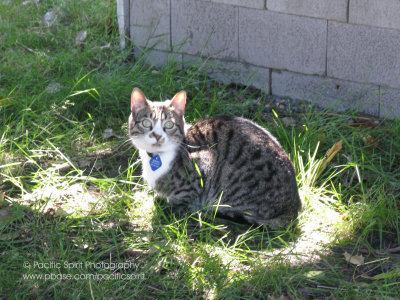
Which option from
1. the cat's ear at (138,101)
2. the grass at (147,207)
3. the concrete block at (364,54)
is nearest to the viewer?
the grass at (147,207)

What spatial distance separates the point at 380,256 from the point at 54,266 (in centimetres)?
185

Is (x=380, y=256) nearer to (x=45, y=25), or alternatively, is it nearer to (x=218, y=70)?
(x=218, y=70)

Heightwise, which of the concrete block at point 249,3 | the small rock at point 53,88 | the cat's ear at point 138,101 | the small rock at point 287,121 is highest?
the concrete block at point 249,3

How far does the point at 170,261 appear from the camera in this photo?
10.4 ft

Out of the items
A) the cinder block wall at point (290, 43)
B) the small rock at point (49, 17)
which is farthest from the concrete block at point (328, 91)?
the small rock at point (49, 17)

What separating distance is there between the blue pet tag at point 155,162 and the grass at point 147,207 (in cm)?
23

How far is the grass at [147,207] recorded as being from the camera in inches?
119

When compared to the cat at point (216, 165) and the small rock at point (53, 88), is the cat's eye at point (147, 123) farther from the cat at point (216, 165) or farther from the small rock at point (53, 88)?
the small rock at point (53, 88)

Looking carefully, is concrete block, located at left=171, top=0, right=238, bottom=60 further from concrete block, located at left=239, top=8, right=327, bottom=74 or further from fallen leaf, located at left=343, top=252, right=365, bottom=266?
fallen leaf, located at left=343, top=252, right=365, bottom=266

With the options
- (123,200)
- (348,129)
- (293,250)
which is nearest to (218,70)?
(348,129)

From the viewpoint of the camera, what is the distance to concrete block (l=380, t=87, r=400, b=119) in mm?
4469

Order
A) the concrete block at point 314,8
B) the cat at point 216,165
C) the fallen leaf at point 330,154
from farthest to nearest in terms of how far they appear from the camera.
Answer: the concrete block at point 314,8 < the fallen leaf at point 330,154 < the cat at point 216,165

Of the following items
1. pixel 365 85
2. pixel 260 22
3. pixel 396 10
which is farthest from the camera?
pixel 260 22

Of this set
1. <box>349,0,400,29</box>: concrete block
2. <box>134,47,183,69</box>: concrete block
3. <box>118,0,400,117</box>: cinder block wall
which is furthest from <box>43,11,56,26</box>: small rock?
<box>349,0,400,29</box>: concrete block
